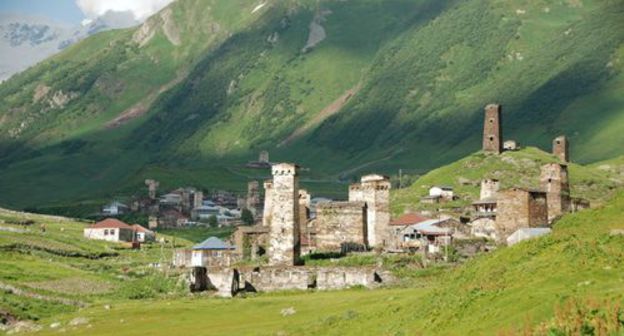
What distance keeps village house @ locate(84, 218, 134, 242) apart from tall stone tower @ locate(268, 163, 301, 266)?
225 ft

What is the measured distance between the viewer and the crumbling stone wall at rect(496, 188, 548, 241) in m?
69.2

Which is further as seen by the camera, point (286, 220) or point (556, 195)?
point (556, 195)

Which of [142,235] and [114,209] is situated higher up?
[114,209]

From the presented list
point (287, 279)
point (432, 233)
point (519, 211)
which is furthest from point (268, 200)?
point (519, 211)

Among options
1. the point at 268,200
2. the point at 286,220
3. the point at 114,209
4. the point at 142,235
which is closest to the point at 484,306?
the point at 286,220

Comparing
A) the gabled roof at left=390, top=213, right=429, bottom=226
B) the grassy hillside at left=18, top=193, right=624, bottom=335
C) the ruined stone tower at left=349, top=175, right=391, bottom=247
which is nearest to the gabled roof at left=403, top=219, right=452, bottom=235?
the gabled roof at left=390, top=213, right=429, bottom=226

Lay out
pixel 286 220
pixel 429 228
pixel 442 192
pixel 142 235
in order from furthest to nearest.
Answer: pixel 142 235 → pixel 442 192 → pixel 429 228 → pixel 286 220

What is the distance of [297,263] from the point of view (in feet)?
240

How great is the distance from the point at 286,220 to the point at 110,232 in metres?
71.7

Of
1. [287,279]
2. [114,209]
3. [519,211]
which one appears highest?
[114,209]

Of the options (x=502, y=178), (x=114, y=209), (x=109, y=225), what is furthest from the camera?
(x=114, y=209)

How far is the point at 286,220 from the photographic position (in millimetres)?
73000

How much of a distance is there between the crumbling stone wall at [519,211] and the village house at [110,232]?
77179 mm

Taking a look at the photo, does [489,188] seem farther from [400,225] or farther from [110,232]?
[110,232]
